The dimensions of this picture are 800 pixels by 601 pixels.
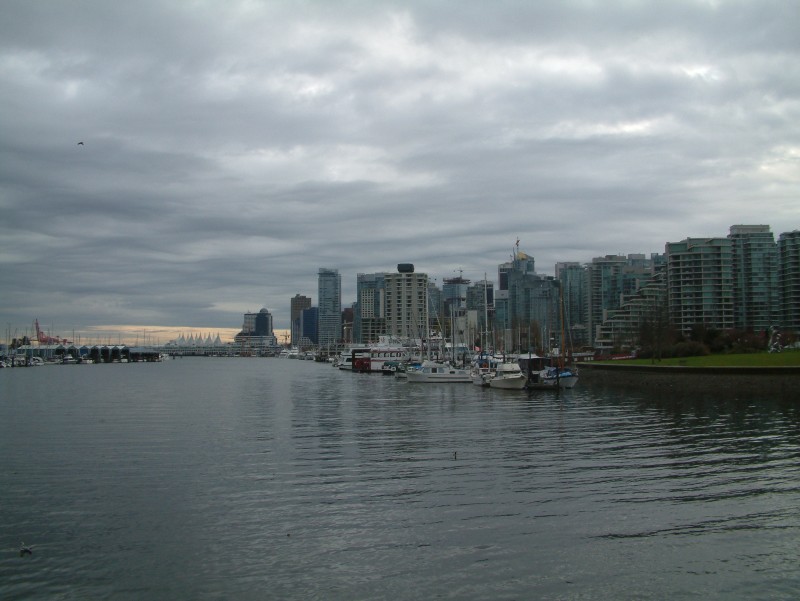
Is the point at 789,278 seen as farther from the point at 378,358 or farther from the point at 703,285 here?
the point at 378,358

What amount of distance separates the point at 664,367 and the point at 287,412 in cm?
5009

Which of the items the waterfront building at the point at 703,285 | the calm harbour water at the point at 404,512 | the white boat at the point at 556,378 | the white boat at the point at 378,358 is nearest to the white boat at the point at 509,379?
the white boat at the point at 556,378

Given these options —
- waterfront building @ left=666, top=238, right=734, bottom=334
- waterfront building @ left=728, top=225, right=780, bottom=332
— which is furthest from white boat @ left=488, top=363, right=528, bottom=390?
waterfront building @ left=728, top=225, right=780, bottom=332

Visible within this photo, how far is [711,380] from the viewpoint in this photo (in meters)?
67.8

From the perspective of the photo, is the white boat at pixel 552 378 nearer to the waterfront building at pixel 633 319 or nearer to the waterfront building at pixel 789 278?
the waterfront building at pixel 633 319

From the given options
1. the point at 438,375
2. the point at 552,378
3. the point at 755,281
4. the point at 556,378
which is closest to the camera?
the point at 556,378

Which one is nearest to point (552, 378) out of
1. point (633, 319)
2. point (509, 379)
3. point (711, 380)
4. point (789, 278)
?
point (509, 379)

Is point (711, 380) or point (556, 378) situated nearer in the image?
point (711, 380)

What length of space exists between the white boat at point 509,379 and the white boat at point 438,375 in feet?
33.7

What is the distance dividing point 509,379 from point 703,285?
96.0 m

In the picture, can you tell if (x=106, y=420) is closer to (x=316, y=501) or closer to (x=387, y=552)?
(x=316, y=501)

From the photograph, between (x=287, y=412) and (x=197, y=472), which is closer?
(x=197, y=472)

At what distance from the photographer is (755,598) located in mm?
13602

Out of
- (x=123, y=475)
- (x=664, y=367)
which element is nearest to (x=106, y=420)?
(x=123, y=475)
